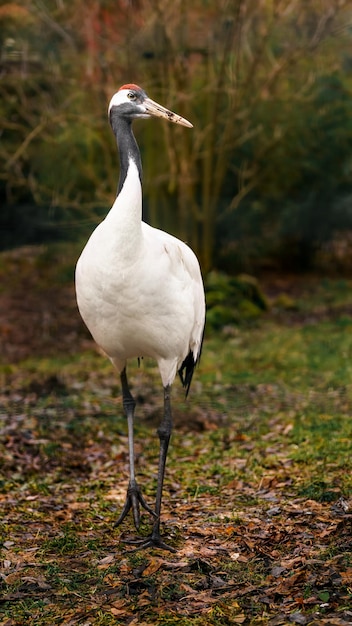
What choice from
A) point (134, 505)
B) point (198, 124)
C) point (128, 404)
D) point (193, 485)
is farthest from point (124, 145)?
point (198, 124)

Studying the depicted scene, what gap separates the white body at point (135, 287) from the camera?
4.36 m

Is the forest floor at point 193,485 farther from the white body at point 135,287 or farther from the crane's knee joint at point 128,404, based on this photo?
the white body at point 135,287

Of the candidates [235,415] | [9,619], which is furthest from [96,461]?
[9,619]

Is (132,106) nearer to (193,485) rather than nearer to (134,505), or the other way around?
(134,505)

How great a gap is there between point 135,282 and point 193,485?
1831mm

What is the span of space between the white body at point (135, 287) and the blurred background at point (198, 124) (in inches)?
224

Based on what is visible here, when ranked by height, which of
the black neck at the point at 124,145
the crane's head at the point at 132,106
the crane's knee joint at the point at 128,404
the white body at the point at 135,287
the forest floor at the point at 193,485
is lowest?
the forest floor at the point at 193,485

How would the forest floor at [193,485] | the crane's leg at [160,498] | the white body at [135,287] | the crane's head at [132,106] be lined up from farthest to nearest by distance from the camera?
the crane's head at [132,106] < the crane's leg at [160,498] < the white body at [135,287] < the forest floor at [193,485]

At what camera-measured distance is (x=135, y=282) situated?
4375mm

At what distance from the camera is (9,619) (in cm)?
365

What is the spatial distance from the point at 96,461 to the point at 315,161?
9.24 metres

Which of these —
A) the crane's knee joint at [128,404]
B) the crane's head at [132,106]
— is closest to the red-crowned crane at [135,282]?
the crane's head at [132,106]

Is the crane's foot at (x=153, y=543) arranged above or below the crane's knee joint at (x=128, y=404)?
below

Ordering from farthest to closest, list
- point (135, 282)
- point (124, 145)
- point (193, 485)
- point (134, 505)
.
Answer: point (193, 485), point (134, 505), point (124, 145), point (135, 282)
